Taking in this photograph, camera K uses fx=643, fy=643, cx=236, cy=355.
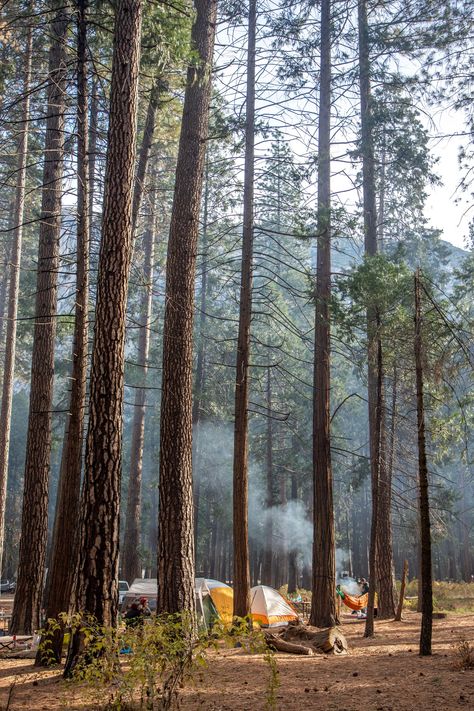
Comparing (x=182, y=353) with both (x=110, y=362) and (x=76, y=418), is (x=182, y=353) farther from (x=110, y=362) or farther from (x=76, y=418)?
(x=110, y=362)

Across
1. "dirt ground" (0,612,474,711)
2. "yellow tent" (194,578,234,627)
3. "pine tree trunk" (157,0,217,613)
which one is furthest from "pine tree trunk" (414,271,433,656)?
"yellow tent" (194,578,234,627)

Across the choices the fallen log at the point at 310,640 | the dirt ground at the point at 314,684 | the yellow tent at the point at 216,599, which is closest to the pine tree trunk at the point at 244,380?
the fallen log at the point at 310,640

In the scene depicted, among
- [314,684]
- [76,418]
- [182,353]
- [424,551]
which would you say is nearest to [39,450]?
[76,418]

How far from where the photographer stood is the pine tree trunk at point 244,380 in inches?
480

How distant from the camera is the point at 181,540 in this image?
8.34 meters

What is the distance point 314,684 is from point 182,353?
4440 mm

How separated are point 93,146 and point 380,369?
10300 mm

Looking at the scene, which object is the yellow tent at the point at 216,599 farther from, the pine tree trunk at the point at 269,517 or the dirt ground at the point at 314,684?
the pine tree trunk at the point at 269,517

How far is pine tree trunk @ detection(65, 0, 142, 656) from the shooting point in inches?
262

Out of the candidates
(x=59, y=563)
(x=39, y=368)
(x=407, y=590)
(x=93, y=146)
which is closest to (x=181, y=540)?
(x=59, y=563)

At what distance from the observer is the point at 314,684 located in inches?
291

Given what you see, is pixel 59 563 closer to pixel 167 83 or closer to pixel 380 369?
pixel 380 369

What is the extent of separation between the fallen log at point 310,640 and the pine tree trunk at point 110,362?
14.3 ft

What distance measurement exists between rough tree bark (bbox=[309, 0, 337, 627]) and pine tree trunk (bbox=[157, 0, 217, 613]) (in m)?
4.16
